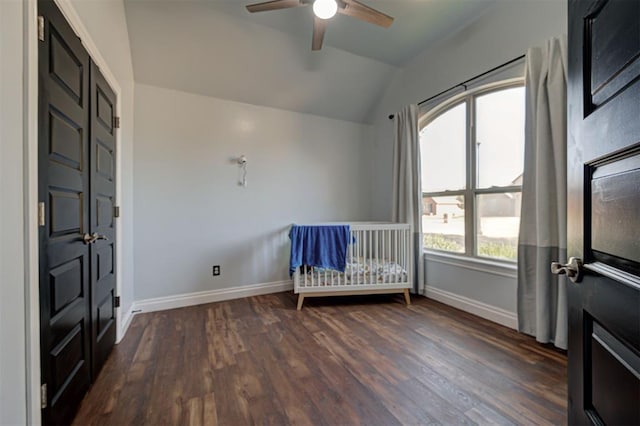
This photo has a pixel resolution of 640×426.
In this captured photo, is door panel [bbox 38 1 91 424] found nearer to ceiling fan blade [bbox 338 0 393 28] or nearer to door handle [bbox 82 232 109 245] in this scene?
door handle [bbox 82 232 109 245]

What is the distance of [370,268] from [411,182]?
3.69ft

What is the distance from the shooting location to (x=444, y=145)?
9.96ft

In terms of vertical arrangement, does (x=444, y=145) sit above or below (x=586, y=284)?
above

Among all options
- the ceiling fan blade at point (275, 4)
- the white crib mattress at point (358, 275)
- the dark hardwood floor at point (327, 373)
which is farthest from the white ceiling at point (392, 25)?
the dark hardwood floor at point (327, 373)

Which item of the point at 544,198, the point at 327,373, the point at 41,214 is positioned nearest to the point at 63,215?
the point at 41,214

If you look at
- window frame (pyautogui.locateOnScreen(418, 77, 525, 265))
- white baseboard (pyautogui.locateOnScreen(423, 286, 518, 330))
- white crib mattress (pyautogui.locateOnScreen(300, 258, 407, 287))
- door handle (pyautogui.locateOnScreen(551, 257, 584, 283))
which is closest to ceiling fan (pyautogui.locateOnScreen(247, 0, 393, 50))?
window frame (pyautogui.locateOnScreen(418, 77, 525, 265))

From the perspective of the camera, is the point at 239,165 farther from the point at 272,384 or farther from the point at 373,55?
the point at 272,384

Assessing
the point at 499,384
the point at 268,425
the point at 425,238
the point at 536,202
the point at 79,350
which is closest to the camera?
the point at 268,425

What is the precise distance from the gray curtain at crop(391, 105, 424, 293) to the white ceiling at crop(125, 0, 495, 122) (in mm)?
746

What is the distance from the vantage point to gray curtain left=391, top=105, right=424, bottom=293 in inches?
122

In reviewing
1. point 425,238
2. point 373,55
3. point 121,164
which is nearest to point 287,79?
point 373,55

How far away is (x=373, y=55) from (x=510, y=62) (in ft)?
4.80

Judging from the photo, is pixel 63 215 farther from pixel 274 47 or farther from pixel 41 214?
pixel 274 47

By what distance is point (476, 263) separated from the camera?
2.57 m
